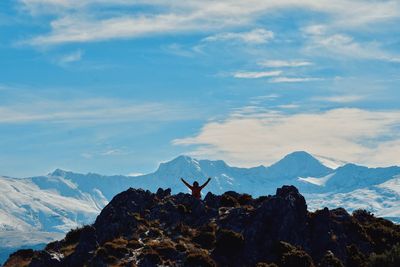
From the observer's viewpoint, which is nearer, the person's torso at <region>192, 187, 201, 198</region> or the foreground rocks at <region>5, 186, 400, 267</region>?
the foreground rocks at <region>5, 186, 400, 267</region>

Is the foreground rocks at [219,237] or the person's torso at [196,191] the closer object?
the foreground rocks at [219,237]

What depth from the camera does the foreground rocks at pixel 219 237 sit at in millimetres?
76875

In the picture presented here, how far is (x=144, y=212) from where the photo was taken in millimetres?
94938

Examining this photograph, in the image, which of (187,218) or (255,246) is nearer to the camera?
(255,246)

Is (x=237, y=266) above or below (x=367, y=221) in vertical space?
below

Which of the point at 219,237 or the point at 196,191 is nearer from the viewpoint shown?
the point at 219,237

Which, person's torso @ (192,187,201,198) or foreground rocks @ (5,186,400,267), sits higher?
person's torso @ (192,187,201,198)

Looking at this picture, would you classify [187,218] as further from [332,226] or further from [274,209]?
[332,226]

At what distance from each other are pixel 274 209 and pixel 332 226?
8.35 m

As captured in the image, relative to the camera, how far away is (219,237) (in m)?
81.8

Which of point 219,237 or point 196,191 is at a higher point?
point 196,191

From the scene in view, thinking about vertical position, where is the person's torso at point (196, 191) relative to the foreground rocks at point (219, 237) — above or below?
above

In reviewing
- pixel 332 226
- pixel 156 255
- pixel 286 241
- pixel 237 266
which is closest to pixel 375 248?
pixel 332 226

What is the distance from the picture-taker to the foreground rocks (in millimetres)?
76875
